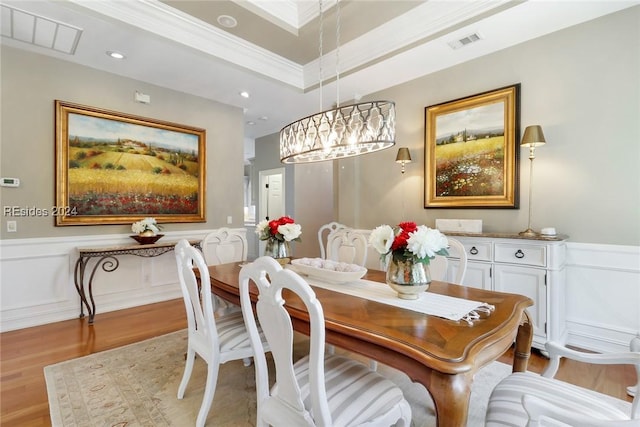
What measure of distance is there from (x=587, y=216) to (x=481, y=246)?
0.87 m

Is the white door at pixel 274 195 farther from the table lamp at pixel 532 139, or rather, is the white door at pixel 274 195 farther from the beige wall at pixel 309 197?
the table lamp at pixel 532 139

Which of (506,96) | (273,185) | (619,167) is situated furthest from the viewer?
(273,185)

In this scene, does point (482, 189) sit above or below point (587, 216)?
above

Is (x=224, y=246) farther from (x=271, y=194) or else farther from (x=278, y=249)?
(x=271, y=194)

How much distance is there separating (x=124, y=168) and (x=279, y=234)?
8.54 feet

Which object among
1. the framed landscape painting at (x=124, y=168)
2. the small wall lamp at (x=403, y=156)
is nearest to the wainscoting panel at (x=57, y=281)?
the framed landscape painting at (x=124, y=168)

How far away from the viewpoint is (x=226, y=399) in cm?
191

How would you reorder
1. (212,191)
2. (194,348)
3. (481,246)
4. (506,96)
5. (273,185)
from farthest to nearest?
(273,185)
(212,191)
(506,96)
(481,246)
(194,348)

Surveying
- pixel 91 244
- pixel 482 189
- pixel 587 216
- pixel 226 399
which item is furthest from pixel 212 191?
pixel 587 216

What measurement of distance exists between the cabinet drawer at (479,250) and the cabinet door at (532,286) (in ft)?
0.42

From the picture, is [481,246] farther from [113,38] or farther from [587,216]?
[113,38]

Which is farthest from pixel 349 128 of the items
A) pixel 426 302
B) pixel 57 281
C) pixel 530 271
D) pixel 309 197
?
pixel 309 197

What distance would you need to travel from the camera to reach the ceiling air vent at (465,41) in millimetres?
2803

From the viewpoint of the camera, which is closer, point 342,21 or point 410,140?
point 342,21
